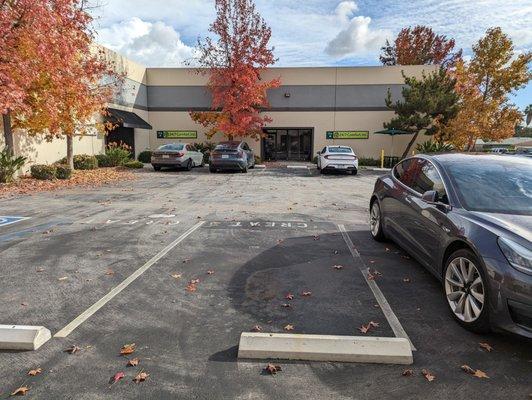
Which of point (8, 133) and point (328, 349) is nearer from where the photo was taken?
point (328, 349)

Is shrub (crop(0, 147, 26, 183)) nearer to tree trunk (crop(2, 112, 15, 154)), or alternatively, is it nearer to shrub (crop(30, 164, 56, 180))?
tree trunk (crop(2, 112, 15, 154))

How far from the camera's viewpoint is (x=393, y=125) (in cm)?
2575

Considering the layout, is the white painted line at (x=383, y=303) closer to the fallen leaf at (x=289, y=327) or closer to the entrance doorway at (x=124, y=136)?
the fallen leaf at (x=289, y=327)

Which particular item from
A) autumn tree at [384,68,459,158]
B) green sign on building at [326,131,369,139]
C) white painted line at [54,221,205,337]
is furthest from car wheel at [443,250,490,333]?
green sign on building at [326,131,369,139]

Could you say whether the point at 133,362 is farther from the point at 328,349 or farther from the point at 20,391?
the point at 328,349

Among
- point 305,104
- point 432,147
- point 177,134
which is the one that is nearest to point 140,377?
point 432,147

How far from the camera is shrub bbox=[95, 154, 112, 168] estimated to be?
70.7ft

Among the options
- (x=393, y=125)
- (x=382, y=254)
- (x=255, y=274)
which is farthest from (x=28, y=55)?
(x=393, y=125)

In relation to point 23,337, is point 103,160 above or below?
above

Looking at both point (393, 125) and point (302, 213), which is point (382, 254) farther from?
point (393, 125)

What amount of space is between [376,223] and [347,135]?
23.2 m

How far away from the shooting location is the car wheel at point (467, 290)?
3.28m

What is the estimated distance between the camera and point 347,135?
28.6 meters

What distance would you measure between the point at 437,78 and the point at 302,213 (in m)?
20.2
